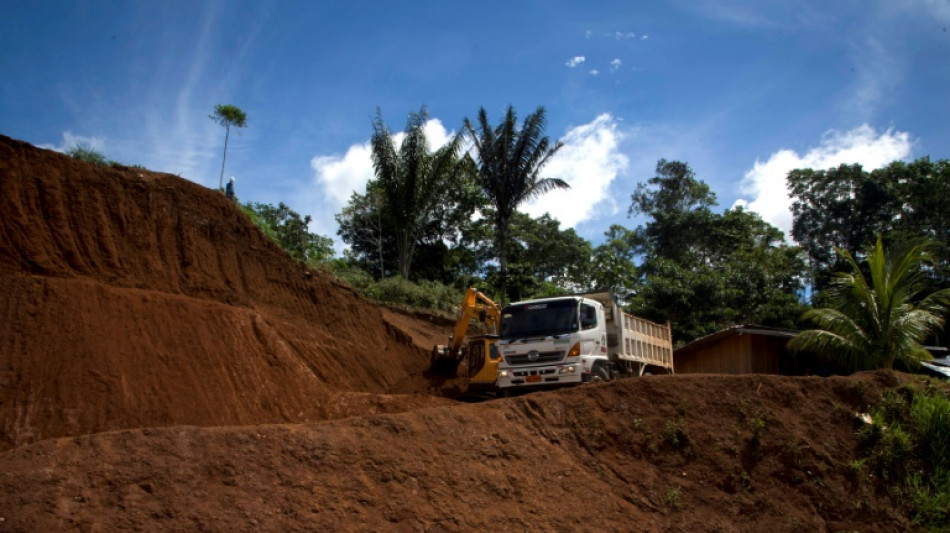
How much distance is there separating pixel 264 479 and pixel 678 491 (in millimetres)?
5537

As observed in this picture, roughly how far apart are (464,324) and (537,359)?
15.6 feet

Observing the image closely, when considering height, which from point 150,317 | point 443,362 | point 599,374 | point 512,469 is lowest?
point 512,469

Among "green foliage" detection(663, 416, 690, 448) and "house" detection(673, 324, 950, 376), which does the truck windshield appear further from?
"house" detection(673, 324, 950, 376)

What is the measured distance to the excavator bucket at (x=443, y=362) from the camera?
19016 mm

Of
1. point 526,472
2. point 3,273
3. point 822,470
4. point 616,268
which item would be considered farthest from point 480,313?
point 616,268

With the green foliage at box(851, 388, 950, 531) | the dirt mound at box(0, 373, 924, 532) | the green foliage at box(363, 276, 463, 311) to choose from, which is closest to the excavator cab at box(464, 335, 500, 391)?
the dirt mound at box(0, 373, 924, 532)

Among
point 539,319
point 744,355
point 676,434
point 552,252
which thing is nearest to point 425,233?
point 552,252

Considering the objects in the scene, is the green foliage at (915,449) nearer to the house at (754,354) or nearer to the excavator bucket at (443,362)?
the house at (754,354)

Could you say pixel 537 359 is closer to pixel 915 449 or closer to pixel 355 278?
pixel 915 449

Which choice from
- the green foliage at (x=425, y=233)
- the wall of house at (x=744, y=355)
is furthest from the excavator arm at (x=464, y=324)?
the green foliage at (x=425, y=233)

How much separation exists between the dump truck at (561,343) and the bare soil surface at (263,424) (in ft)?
5.68

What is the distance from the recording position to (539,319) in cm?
1373

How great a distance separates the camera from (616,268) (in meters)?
30.8

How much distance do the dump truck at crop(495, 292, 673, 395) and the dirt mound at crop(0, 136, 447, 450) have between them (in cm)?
297
